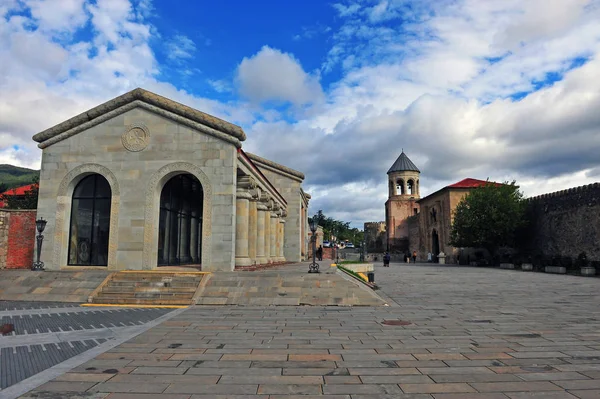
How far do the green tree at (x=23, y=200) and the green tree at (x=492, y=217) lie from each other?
138ft

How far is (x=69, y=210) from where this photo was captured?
16328mm

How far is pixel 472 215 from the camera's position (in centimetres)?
4056

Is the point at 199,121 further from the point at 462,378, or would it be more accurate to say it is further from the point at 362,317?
the point at 462,378

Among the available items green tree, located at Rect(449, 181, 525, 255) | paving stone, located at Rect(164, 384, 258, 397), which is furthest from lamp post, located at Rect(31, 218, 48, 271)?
green tree, located at Rect(449, 181, 525, 255)

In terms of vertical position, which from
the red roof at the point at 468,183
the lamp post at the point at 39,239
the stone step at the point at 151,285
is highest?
the red roof at the point at 468,183

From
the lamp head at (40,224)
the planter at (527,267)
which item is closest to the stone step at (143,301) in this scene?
the lamp head at (40,224)

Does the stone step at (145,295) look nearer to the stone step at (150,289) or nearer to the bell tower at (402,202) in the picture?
the stone step at (150,289)

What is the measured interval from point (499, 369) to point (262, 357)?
3.50 m

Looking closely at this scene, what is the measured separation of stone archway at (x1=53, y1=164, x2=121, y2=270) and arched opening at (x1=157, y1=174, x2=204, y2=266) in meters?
2.20

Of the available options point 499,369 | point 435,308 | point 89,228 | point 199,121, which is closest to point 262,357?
point 499,369

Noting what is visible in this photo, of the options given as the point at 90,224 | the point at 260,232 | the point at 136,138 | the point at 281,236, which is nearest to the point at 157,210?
the point at 136,138

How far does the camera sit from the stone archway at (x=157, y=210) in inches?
595

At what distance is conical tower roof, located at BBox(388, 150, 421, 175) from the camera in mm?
70438

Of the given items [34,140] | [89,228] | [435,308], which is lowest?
[435,308]
